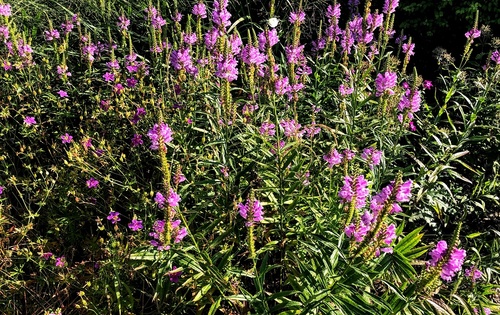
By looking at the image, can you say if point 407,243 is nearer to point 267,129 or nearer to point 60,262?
point 267,129

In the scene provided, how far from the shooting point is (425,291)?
1.66 metres

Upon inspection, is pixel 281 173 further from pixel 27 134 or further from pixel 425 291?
pixel 27 134

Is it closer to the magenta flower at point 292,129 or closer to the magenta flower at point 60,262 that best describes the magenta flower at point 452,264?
the magenta flower at point 292,129

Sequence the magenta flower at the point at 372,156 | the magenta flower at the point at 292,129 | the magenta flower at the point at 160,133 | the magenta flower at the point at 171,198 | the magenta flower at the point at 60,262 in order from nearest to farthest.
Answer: the magenta flower at the point at 171,198
the magenta flower at the point at 160,133
the magenta flower at the point at 372,156
the magenta flower at the point at 292,129
the magenta flower at the point at 60,262

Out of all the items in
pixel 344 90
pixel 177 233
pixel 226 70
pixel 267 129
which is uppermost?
pixel 226 70

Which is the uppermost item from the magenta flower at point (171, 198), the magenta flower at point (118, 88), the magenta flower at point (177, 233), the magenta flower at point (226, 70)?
the magenta flower at point (226, 70)

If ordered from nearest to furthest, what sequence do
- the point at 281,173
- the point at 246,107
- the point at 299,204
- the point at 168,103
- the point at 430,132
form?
the point at 281,173, the point at 299,204, the point at 246,107, the point at 430,132, the point at 168,103

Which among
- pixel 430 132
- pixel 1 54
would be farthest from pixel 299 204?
pixel 1 54

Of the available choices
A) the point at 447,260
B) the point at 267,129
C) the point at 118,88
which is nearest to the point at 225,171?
the point at 267,129

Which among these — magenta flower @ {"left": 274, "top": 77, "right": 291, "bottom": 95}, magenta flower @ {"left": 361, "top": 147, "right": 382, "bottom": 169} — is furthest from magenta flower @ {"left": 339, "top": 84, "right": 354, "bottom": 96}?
magenta flower @ {"left": 361, "top": 147, "right": 382, "bottom": 169}

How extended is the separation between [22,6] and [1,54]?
114 cm

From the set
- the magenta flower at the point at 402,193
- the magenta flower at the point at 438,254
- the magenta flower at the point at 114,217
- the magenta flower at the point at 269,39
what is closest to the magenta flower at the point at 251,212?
the magenta flower at the point at 402,193

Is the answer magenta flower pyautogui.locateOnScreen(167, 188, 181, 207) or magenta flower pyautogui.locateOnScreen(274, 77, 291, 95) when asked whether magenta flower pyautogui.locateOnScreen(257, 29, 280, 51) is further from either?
magenta flower pyautogui.locateOnScreen(167, 188, 181, 207)

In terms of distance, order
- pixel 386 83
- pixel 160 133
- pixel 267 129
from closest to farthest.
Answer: pixel 160 133 < pixel 386 83 < pixel 267 129
